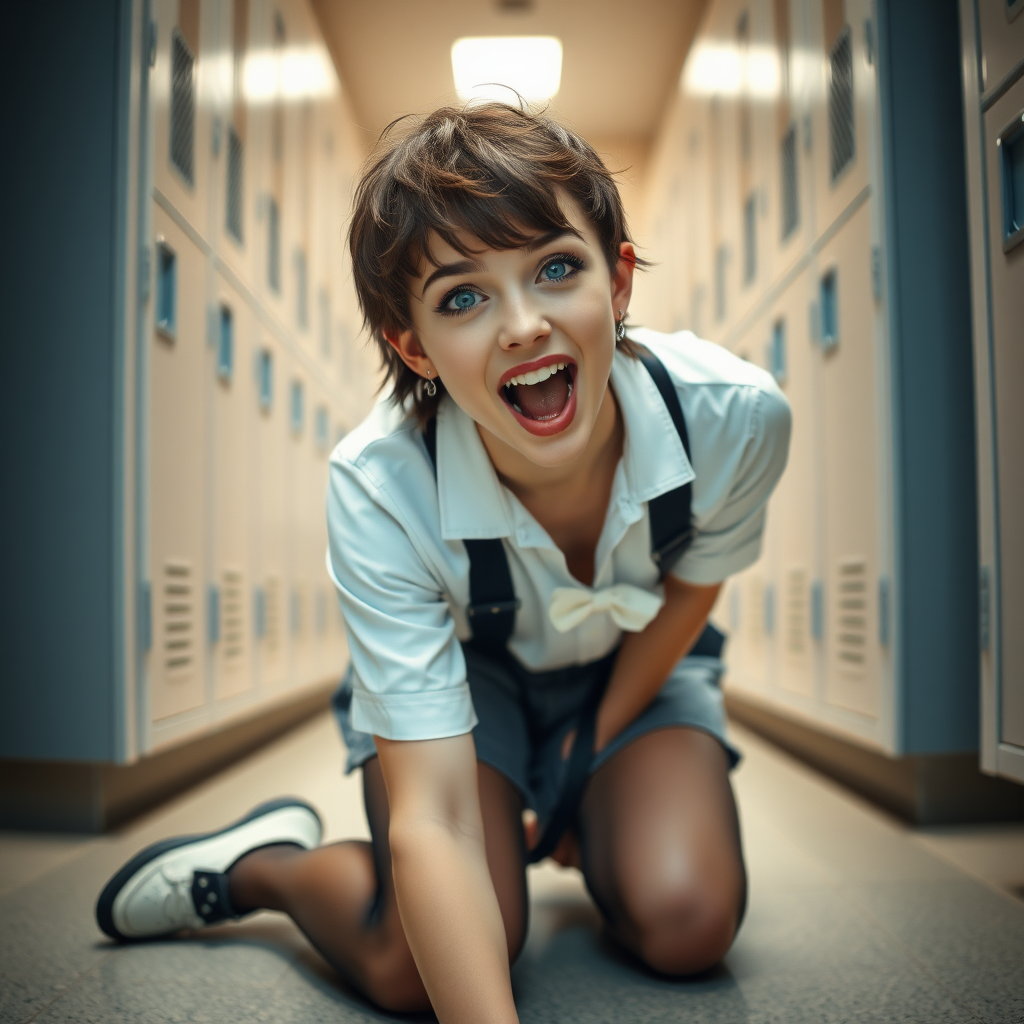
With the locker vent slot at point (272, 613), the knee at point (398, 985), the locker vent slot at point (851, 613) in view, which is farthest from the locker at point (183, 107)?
the locker vent slot at point (851, 613)

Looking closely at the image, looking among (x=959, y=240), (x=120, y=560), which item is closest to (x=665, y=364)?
(x=959, y=240)

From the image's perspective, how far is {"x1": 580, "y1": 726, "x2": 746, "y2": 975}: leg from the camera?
107 centimetres

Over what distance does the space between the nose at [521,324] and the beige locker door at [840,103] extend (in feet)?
3.50

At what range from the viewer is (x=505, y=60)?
3.63 m

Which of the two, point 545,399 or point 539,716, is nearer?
point 545,399

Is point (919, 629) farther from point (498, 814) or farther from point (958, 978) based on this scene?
point (498, 814)

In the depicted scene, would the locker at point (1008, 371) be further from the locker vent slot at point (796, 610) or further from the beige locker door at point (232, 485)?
the beige locker door at point (232, 485)

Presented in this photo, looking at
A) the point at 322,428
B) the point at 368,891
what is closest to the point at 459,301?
the point at 368,891

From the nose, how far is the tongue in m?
0.07

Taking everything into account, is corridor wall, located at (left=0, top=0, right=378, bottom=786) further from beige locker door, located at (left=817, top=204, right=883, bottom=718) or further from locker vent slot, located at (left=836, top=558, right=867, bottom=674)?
locker vent slot, located at (left=836, top=558, right=867, bottom=674)

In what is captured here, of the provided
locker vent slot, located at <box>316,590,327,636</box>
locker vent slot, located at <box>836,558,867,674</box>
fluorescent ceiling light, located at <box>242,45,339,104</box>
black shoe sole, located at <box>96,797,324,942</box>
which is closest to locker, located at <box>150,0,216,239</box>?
fluorescent ceiling light, located at <box>242,45,339,104</box>

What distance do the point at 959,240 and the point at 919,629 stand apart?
664 millimetres

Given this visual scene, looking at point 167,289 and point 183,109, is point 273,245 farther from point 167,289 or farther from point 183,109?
point 167,289

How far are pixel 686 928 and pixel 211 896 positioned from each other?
0.57 m
